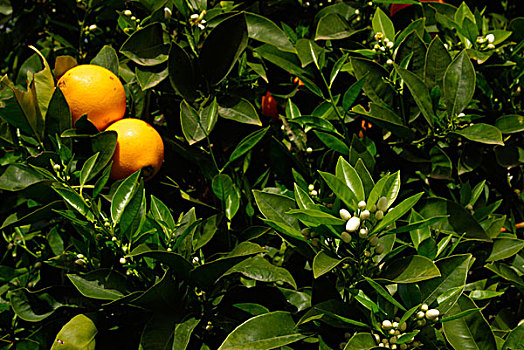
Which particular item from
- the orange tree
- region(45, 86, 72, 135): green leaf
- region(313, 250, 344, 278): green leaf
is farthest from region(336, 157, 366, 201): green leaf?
region(45, 86, 72, 135): green leaf

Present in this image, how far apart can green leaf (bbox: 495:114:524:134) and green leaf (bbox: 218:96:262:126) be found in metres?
0.57

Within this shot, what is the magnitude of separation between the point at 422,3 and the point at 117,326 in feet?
3.46

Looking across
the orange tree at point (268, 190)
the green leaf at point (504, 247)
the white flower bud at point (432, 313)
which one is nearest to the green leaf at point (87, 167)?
the orange tree at point (268, 190)

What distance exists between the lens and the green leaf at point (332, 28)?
3.89 ft

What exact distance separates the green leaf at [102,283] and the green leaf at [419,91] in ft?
2.17

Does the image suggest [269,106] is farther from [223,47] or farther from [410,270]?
[410,270]

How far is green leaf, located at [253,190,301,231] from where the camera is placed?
937 mm

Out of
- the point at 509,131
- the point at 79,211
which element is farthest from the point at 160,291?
the point at 509,131

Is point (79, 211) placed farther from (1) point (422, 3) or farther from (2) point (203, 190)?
(1) point (422, 3)

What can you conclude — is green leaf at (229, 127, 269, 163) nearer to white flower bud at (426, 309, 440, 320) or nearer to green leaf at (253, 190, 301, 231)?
green leaf at (253, 190, 301, 231)

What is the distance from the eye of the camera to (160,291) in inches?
34.7

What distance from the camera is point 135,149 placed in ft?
3.42

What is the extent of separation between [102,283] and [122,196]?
0.16 metres

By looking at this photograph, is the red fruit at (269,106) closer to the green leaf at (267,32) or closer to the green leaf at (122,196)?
the green leaf at (267,32)
